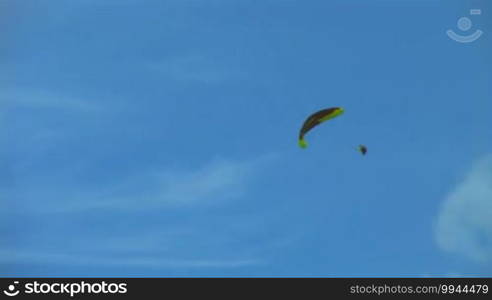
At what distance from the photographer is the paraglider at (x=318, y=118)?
16.8 m

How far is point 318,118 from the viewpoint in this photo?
16.8m

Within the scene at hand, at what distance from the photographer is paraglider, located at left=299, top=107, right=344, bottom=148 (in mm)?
16812

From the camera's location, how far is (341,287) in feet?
49.4

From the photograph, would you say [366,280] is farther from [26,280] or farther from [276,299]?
[26,280]

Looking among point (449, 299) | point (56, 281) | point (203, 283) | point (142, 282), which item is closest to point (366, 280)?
point (449, 299)

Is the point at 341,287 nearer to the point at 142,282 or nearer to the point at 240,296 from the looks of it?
the point at 240,296

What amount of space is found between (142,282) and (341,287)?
3.59m

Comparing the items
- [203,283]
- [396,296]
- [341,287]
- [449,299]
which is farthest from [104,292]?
[449,299]

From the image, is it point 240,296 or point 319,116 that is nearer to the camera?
point 240,296

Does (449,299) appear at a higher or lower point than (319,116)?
lower

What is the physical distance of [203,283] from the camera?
15047 millimetres

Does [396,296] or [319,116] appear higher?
[319,116]

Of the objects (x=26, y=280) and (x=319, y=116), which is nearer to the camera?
(x=26, y=280)

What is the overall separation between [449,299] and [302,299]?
2.64 metres
